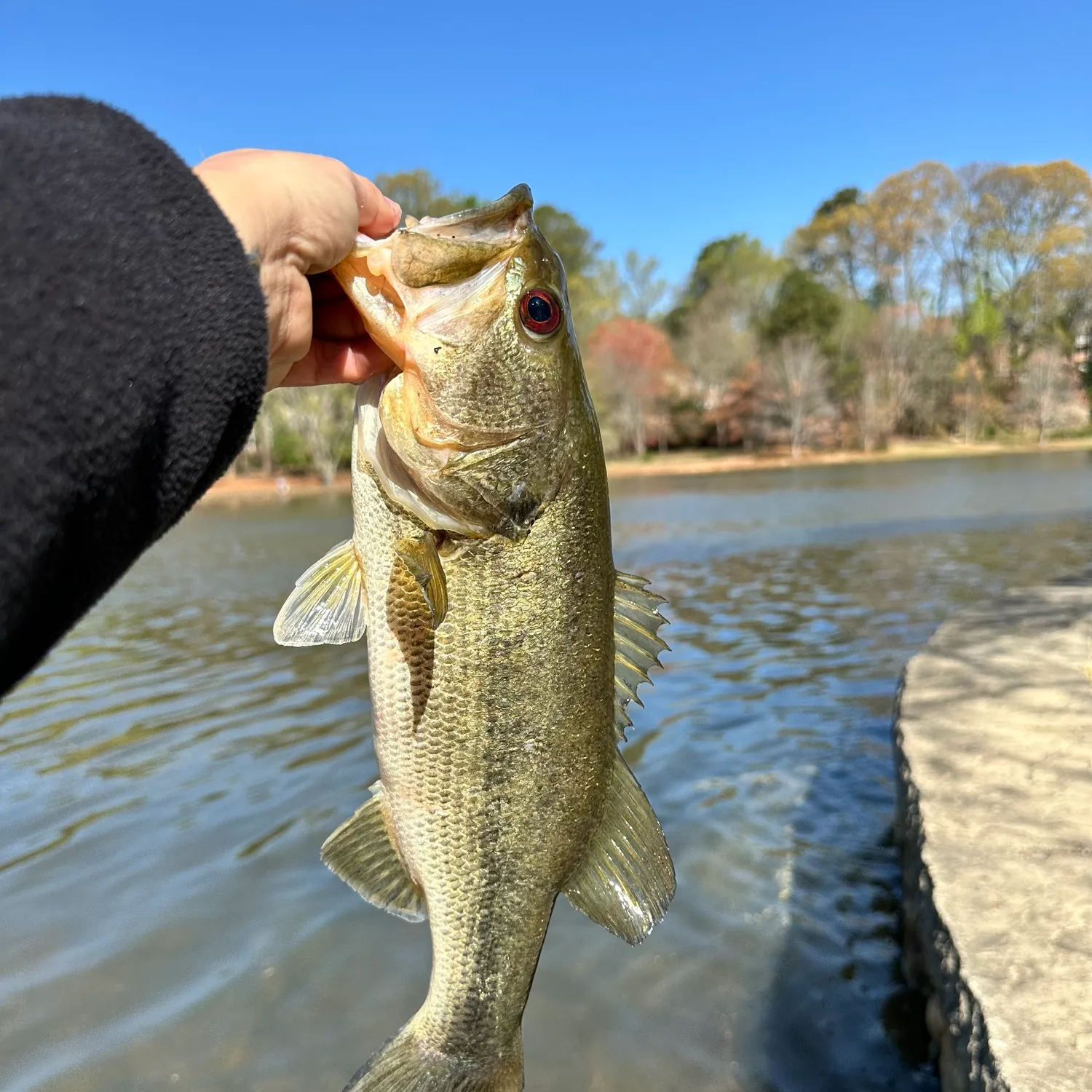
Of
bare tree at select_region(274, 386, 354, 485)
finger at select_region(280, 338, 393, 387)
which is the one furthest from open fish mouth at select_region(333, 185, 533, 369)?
bare tree at select_region(274, 386, 354, 485)

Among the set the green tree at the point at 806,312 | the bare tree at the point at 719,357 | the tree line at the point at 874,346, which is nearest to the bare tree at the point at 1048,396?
the tree line at the point at 874,346

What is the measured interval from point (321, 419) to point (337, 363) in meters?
45.1

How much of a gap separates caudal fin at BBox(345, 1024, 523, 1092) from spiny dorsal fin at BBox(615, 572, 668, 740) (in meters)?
0.90

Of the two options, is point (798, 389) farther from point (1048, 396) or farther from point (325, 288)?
point (325, 288)

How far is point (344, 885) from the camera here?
15.6ft

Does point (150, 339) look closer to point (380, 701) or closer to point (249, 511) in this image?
point (380, 701)

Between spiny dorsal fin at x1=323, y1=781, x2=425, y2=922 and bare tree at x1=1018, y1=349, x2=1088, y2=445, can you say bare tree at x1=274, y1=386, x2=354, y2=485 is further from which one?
spiny dorsal fin at x1=323, y1=781, x2=425, y2=922

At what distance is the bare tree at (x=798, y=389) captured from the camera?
50625 millimetres

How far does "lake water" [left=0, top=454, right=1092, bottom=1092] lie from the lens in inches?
138

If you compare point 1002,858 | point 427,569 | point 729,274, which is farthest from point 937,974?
point 729,274

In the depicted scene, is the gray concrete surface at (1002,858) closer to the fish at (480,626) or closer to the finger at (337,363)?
the fish at (480,626)

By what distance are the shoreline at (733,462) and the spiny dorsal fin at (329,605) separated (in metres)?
41.7

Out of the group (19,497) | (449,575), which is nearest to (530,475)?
(449,575)

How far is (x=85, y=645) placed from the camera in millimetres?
11156
